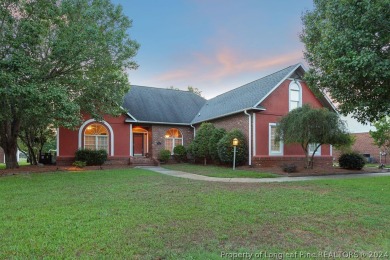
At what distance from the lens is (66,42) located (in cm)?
1238

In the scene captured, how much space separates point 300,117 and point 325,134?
1550 mm

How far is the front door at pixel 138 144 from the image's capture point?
22328 mm

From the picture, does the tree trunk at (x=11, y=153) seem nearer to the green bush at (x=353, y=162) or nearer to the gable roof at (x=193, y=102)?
the gable roof at (x=193, y=102)

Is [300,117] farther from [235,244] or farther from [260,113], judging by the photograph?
[235,244]

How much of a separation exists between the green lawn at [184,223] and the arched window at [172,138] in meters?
13.8

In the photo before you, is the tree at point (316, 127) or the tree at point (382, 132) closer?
the tree at point (316, 127)

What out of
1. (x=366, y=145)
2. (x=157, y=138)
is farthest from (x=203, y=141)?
(x=366, y=145)

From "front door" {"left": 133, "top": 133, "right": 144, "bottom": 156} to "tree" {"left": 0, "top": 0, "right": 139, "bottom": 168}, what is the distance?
5.23 m

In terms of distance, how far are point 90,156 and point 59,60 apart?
691 cm

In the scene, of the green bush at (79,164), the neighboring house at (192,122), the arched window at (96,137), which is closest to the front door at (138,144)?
the neighboring house at (192,122)

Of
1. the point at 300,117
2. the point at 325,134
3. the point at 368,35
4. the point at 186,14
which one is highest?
the point at 186,14

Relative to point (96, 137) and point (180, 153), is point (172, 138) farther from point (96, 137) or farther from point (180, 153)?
point (96, 137)

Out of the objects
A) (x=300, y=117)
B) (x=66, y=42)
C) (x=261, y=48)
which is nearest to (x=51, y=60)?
(x=66, y=42)

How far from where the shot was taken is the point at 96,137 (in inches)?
778
